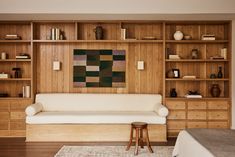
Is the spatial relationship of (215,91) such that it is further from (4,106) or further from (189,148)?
(4,106)

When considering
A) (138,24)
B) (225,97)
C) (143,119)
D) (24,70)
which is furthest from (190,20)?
(24,70)

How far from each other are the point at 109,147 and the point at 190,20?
2881mm

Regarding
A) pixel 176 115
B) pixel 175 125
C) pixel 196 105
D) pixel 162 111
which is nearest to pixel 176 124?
pixel 175 125

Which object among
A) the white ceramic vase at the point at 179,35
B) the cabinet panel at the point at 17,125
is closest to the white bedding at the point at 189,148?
the white ceramic vase at the point at 179,35

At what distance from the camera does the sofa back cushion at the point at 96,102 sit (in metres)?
5.93

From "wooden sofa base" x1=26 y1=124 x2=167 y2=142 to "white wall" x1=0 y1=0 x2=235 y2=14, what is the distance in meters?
2.04

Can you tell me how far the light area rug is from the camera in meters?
4.40

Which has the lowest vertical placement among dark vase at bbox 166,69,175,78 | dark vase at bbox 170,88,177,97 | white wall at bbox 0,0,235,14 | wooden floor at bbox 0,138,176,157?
wooden floor at bbox 0,138,176,157

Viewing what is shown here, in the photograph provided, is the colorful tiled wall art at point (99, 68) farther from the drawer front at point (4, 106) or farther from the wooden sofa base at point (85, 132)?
the drawer front at point (4, 106)

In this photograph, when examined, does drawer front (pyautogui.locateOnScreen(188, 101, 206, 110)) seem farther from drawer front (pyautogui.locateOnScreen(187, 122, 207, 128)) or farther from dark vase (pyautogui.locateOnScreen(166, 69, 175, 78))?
dark vase (pyautogui.locateOnScreen(166, 69, 175, 78))

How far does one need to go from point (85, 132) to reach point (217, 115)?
2.59 meters

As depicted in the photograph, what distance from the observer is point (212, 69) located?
6.18 metres

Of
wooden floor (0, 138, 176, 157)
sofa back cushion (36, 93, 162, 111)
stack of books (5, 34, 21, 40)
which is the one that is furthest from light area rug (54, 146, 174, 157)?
stack of books (5, 34, 21, 40)

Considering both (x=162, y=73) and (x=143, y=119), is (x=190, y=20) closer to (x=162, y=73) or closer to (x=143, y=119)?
(x=162, y=73)
